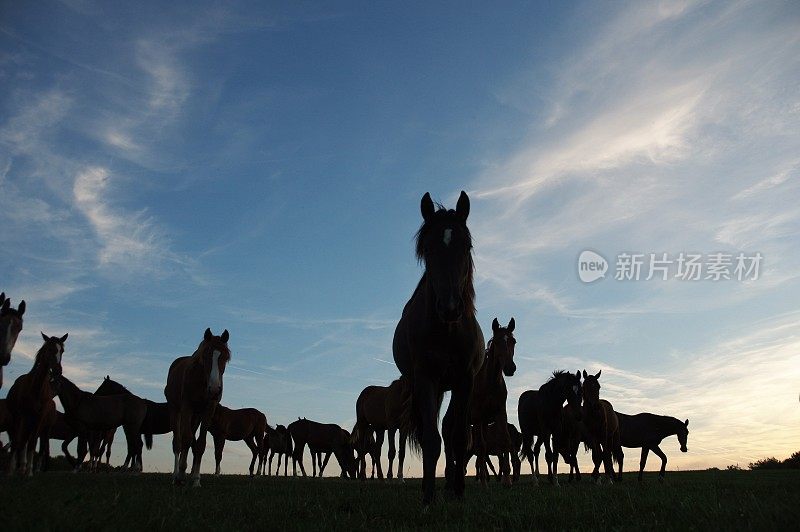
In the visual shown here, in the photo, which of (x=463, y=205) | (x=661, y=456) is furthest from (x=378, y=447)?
(x=463, y=205)

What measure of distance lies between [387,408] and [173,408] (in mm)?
8456

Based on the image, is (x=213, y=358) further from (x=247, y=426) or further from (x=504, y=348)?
(x=247, y=426)

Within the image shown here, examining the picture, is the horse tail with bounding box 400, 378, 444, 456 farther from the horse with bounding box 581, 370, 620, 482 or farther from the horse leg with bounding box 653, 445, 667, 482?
the horse leg with bounding box 653, 445, 667, 482

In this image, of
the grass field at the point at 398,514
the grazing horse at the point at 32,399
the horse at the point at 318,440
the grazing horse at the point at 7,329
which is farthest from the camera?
the horse at the point at 318,440

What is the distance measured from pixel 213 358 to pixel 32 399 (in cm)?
477

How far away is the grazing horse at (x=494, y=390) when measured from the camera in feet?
49.2

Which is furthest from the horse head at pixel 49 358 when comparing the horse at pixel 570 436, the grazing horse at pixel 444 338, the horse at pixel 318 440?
the horse at pixel 318 440

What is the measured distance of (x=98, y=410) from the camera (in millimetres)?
18688

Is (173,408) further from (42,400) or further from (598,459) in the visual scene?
(598,459)

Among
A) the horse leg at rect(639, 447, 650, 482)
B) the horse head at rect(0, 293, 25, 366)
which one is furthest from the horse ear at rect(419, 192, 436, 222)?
the horse leg at rect(639, 447, 650, 482)

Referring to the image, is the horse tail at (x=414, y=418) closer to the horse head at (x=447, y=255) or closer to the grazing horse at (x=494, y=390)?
the horse head at (x=447, y=255)

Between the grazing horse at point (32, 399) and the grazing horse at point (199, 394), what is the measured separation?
10.5ft

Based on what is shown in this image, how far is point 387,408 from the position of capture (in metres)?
20.3

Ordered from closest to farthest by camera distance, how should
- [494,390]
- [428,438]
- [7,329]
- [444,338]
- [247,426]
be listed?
1. [428,438]
2. [444,338]
3. [7,329]
4. [494,390]
5. [247,426]
